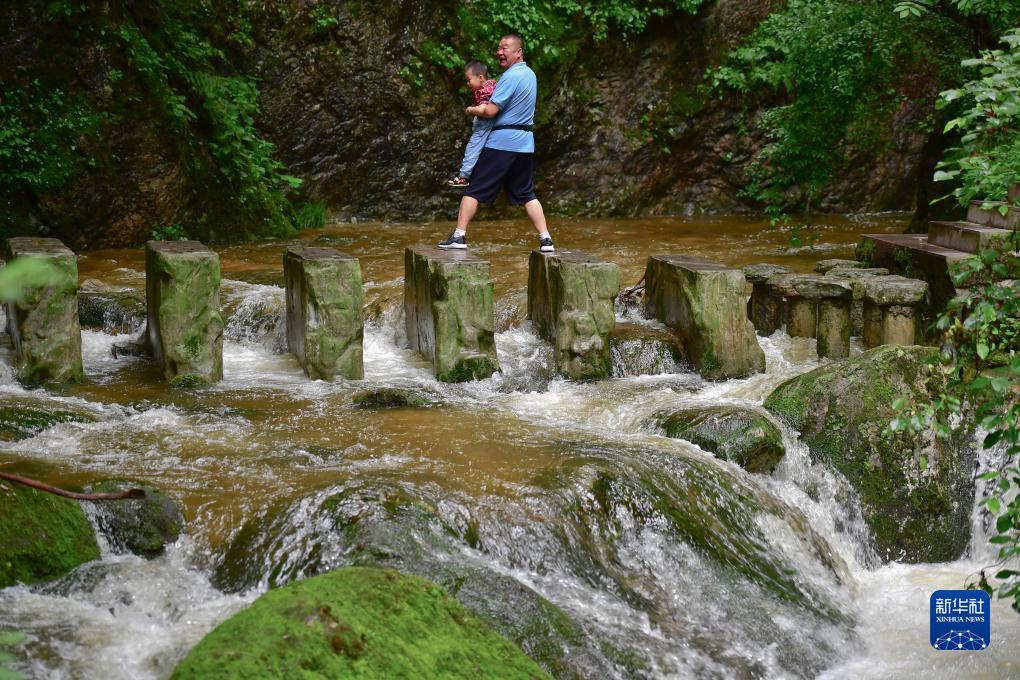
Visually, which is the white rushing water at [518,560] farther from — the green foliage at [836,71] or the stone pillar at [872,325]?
the green foliage at [836,71]

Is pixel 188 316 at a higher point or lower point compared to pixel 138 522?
higher

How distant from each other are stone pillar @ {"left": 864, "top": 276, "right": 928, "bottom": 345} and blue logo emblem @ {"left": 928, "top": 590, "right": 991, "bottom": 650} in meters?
2.63

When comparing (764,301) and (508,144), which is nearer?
(508,144)

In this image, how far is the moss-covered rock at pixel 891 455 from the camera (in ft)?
21.0

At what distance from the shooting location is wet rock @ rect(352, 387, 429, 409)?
7022mm

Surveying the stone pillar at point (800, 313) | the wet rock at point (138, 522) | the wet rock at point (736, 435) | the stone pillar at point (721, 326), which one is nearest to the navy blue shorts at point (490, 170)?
the stone pillar at point (721, 326)

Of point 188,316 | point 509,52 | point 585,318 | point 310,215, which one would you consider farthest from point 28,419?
point 310,215

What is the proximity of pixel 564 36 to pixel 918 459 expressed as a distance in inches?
408

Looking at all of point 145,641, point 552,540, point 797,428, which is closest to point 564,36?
point 797,428

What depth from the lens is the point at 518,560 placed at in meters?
5.12

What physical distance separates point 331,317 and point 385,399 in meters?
0.87

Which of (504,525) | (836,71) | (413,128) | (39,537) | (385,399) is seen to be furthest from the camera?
(413,128)

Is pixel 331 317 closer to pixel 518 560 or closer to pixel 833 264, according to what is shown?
pixel 518 560

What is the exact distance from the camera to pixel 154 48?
41.6ft
